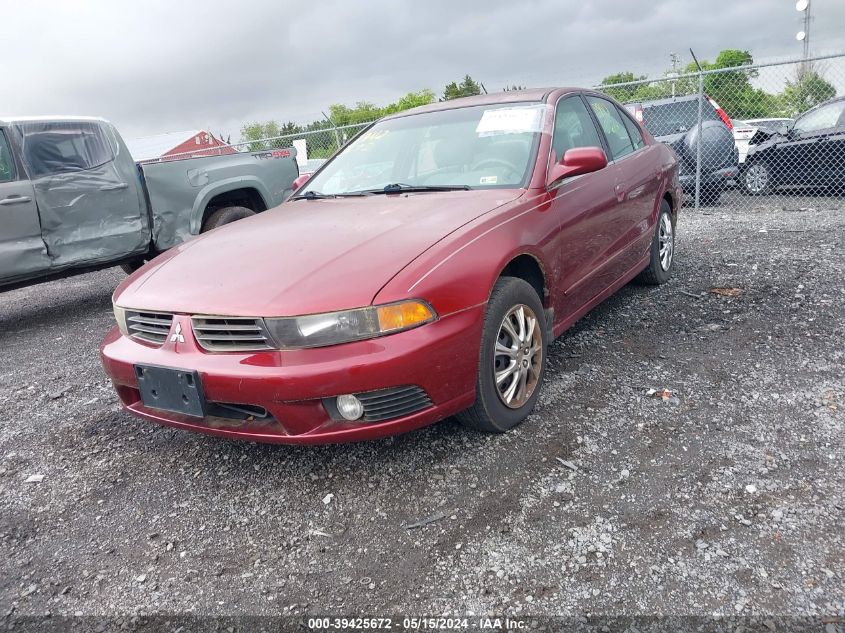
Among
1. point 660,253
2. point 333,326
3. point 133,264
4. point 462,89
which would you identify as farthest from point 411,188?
point 462,89

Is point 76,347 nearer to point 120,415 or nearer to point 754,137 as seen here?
point 120,415

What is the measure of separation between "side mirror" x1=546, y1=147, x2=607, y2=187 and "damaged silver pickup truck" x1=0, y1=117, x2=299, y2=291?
4266 mm

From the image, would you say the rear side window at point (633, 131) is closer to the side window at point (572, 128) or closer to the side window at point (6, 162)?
the side window at point (572, 128)

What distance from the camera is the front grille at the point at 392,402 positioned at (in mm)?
2406

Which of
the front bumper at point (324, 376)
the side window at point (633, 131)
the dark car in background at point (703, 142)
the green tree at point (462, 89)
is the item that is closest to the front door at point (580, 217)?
the side window at point (633, 131)

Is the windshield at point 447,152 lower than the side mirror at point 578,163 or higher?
higher

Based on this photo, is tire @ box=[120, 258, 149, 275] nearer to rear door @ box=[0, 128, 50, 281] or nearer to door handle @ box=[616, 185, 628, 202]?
rear door @ box=[0, 128, 50, 281]

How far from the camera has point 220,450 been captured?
3.08 m

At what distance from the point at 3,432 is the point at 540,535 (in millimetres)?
3079

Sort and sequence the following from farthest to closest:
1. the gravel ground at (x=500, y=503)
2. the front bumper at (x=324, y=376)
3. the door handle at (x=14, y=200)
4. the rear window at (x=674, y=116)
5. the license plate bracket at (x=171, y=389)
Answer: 1. the rear window at (x=674, y=116)
2. the door handle at (x=14, y=200)
3. the license plate bracket at (x=171, y=389)
4. the front bumper at (x=324, y=376)
5. the gravel ground at (x=500, y=503)

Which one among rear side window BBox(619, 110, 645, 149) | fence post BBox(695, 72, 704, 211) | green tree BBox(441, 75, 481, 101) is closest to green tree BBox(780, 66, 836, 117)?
fence post BBox(695, 72, 704, 211)

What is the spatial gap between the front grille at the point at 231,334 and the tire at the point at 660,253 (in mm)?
3357

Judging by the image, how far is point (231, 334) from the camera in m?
2.46

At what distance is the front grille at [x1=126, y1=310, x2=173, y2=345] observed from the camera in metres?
2.65
